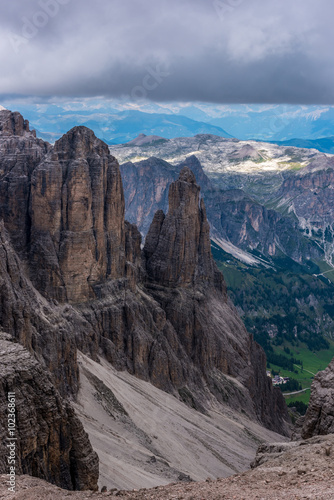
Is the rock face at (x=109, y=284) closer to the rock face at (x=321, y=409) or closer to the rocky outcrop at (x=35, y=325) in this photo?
the rocky outcrop at (x=35, y=325)

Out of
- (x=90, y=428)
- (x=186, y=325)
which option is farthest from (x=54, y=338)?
(x=186, y=325)

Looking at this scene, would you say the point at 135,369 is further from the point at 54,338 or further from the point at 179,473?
the point at 179,473

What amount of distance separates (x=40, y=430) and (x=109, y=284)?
63455 mm

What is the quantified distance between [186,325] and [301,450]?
78177 mm

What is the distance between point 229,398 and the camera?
105 m

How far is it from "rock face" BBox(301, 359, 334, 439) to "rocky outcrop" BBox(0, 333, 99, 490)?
54.5ft

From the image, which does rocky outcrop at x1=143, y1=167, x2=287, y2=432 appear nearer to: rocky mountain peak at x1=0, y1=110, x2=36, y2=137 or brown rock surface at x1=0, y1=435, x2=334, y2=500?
rocky mountain peak at x1=0, y1=110, x2=36, y2=137

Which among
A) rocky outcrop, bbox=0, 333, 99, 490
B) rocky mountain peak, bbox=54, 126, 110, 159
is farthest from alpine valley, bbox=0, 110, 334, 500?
rocky mountain peak, bbox=54, 126, 110, 159

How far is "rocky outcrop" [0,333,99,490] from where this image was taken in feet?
105

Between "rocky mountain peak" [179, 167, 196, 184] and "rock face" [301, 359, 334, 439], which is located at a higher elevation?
"rocky mountain peak" [179, 167, 196, 184]

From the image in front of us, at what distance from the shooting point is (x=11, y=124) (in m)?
94.9

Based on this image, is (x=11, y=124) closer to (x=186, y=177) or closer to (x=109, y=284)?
(x=109, y=284)

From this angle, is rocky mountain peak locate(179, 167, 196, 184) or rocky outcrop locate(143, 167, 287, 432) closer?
rocky outcrop locate(143, 167, 287, 432)

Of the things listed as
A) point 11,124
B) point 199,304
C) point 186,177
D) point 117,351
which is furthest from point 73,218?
point 199,304
